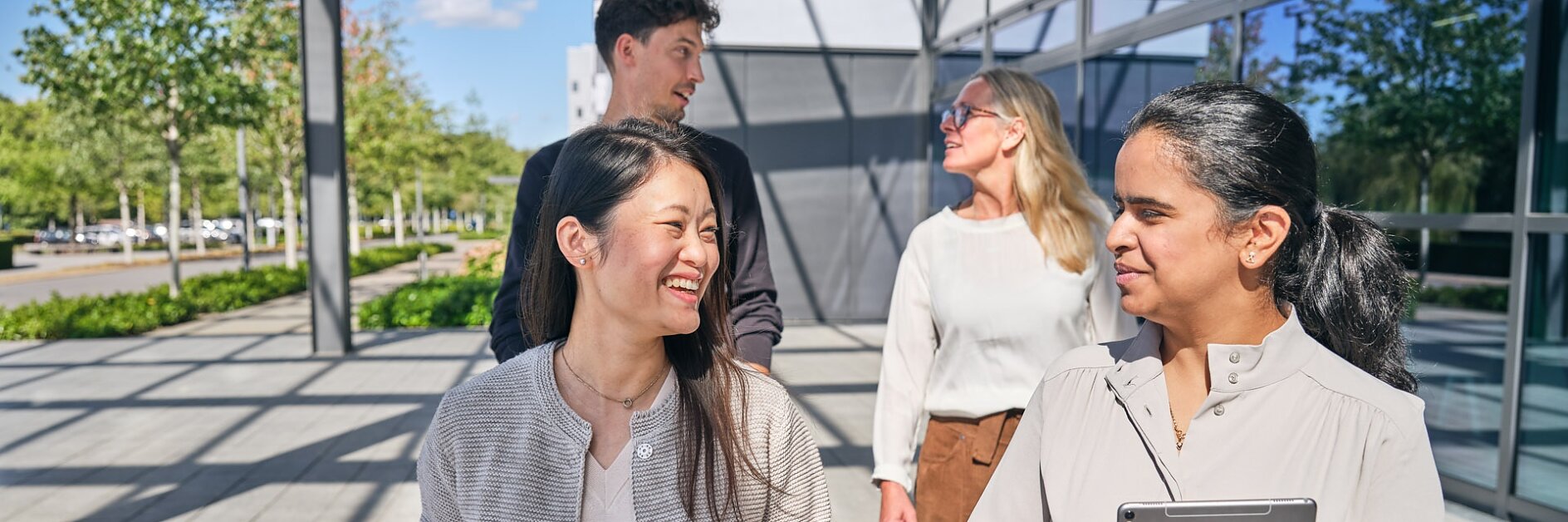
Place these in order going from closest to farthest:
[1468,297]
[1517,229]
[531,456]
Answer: [531,456] → [1517,229] → [1468,297]

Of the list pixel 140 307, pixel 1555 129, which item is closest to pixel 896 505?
pixel 1555 129

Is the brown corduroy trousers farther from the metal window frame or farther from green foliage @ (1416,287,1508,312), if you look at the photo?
the metal window frame

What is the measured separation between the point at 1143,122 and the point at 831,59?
1087cm

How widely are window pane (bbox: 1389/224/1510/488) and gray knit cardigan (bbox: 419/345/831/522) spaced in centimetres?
423

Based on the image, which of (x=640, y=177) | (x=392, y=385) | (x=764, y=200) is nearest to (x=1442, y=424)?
(x=640, y=177)

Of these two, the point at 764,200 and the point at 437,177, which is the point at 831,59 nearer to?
the point at 764,200

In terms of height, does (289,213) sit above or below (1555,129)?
below

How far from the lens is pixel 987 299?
2.45m

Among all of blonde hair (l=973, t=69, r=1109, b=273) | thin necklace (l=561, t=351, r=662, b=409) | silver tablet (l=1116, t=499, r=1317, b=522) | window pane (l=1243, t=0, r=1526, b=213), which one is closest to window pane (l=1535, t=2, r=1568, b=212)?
window pane (l=1243, t=0, r=1526, b=213)

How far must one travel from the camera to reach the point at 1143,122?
1421mm

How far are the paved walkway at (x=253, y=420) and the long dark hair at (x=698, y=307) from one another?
1.68m

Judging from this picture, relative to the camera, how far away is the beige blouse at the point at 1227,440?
123cm

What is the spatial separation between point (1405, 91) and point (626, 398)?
4.86m

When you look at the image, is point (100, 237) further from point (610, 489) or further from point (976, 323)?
point (610, 489)
